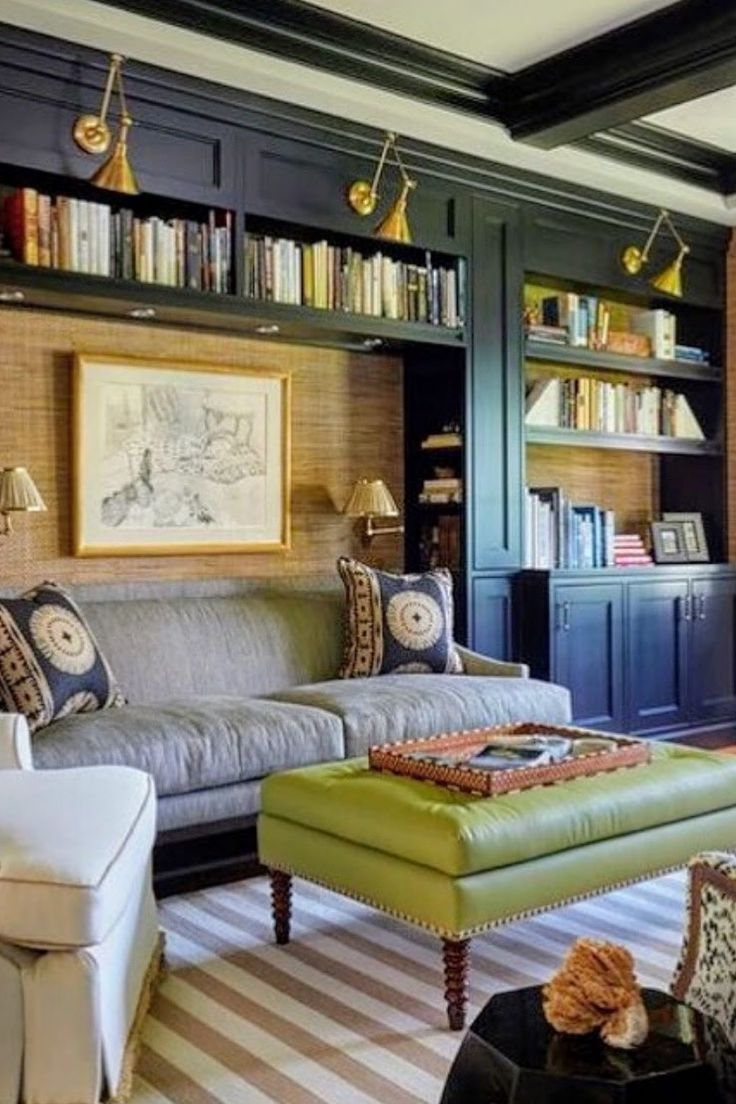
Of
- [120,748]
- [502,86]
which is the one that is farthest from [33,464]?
[502,86]

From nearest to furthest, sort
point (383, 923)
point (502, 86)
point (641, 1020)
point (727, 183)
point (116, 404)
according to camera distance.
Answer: point (641, 1020) → point (383, 923) → point (116, 404) → point (502, 86) → point (727, 183)

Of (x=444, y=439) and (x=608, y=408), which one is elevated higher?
(x=608, y=408)

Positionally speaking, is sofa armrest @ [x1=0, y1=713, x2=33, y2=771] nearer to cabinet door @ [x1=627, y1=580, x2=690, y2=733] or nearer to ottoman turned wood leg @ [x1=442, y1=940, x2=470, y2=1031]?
ottoman turned wood leg @ [x1=442, y1=940, x2=470, y2=1031]

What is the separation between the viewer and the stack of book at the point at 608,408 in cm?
514

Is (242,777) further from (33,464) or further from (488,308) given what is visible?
(488,308)

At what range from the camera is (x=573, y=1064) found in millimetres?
1516

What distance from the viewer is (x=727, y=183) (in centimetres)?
531

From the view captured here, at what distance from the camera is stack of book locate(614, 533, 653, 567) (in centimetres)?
544

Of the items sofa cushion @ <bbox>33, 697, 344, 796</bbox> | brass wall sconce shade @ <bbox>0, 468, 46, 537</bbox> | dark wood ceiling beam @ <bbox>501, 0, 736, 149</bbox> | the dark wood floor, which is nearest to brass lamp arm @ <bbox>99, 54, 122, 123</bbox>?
brass wall sconce shade @ <bbox>0, 468, 46, 537</bbox>

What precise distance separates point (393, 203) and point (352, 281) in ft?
1.24

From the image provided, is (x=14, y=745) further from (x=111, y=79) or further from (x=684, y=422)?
(x=684, y=422)

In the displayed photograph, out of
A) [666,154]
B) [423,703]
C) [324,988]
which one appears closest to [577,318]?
[666,154]

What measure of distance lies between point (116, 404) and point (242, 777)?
4.91 feet

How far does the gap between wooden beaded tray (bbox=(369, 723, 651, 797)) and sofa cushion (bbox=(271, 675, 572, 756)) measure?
1.60 feet
